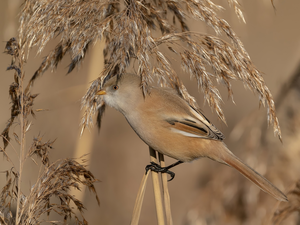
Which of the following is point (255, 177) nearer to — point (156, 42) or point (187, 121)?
point (187, 121)

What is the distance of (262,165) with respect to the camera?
1938 mm

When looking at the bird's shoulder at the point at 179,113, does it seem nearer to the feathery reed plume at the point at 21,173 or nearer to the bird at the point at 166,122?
the bird at the point at 166,122

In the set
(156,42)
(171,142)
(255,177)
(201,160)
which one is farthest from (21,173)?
(201,160)

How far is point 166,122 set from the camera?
5.42 ft

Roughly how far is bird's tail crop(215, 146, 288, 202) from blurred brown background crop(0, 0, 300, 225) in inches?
14.0

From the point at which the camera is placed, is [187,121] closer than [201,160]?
Yes

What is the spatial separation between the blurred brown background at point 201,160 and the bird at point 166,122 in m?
0.28

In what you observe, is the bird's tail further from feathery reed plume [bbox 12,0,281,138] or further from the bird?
feathery reed plume [bbox 12,0,281,138]

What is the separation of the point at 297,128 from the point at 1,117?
2376mm

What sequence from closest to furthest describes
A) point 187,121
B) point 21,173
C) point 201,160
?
point 21,173 → point 187,121 → point 201,160

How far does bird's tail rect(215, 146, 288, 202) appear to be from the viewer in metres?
1.45

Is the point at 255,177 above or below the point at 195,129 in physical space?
below

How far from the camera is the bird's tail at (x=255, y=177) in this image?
145 cm

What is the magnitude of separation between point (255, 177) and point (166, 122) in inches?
22.5
